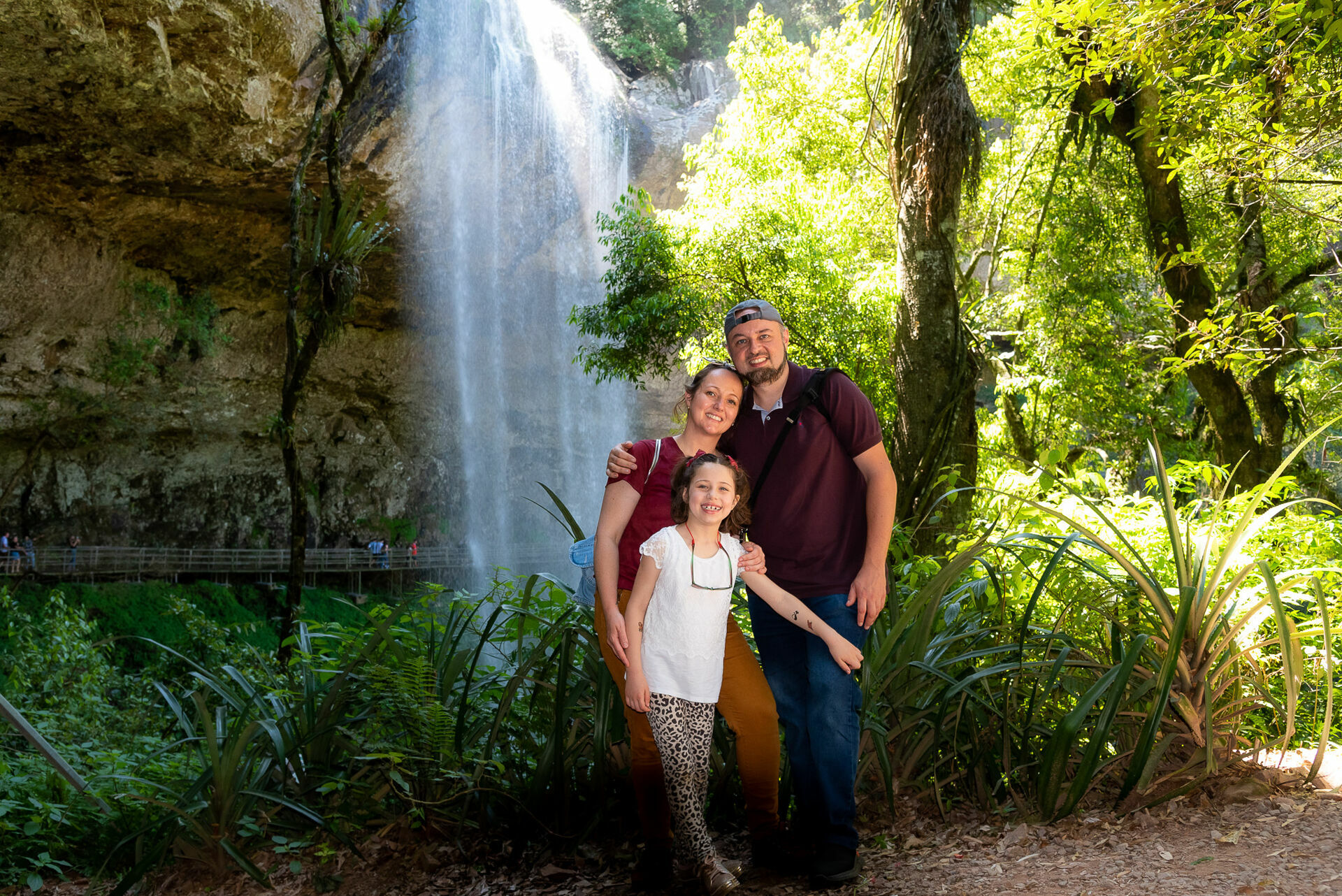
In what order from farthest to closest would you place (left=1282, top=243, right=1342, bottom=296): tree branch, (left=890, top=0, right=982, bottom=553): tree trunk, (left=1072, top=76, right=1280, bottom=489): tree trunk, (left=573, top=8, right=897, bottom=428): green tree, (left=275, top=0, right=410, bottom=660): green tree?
(left=573, top=8, right=897, bottom=428): green tree < (left=1282, top=243, right=1342, bottom=296): tree branch < (left=1072, top=76, right=1280, bottom=489): tree trunk < (left=275, top=0, right=410, bottom=660): green tree < (left=890, top=0, right=982, bottom=553): tree trunk

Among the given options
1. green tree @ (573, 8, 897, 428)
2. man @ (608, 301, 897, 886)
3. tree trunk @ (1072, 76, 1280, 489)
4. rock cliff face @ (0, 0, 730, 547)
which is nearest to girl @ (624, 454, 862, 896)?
man @ (608, 301, 897, 886)

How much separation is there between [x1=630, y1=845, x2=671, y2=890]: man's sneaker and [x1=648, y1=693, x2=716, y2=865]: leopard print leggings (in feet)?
0.19

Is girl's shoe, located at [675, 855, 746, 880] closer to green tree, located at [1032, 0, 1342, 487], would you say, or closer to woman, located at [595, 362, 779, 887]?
woman, located at [595, 362, 779, 887]

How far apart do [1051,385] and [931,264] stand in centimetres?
709

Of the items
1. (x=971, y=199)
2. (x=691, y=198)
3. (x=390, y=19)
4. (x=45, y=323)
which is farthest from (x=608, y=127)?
(x=971, y=199)

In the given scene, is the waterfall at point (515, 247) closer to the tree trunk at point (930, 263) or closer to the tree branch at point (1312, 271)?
the tree branch at point (1312, 271)

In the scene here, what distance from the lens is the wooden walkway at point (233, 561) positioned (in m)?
15.9

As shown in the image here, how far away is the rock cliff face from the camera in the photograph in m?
11.1

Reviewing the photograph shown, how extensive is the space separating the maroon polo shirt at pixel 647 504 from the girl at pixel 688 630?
8 cm


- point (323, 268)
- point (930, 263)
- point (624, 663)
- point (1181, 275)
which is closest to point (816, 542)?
point (624, 663)

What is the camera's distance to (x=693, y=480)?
2.19 meters

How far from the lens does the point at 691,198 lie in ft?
43.8

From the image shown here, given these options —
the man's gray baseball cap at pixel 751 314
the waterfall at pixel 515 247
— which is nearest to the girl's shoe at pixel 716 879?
the man's gray baseball cap at pixel 751 314

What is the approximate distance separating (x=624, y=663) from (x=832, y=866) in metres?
0.67
